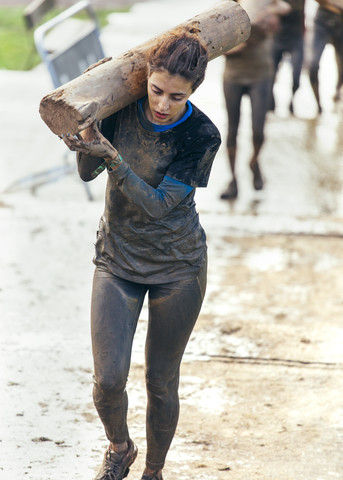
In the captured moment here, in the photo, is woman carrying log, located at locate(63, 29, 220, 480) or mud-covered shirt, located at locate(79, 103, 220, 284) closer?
woman carrying log, located at locate(63, 29, 220, 480)

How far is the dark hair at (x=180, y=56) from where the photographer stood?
3129mm

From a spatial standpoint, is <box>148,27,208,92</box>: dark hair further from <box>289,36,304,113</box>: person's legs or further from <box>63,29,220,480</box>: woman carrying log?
<box>289,36,304,113</box>: person's legs

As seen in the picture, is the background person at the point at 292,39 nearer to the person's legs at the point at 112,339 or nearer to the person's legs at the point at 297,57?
the person's legs at the point at 297,57

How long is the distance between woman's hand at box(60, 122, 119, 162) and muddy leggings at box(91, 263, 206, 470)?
2.12 feet

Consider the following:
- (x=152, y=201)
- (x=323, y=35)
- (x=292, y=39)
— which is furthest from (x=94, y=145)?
(x=323, y=35)

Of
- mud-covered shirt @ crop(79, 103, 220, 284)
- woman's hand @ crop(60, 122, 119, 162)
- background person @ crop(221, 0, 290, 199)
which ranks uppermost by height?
woman's hand @ crop(60, 122, 119, 162)

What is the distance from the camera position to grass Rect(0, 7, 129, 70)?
11898 millimetres

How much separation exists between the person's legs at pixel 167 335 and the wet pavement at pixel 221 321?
0.64 meters

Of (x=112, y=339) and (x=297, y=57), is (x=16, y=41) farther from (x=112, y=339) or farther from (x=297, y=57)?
(x=112, y=339)

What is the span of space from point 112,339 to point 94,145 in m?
0.84

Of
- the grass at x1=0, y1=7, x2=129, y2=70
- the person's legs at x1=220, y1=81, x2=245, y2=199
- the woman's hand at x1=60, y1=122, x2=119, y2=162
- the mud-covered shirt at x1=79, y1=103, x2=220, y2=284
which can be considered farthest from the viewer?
the grass at x1=0, y1=7, x2=129, y2=70

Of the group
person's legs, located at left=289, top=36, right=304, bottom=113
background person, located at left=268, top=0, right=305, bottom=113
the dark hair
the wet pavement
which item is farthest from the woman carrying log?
person's legs, located at left=289, top=36, right=304, bottom=113

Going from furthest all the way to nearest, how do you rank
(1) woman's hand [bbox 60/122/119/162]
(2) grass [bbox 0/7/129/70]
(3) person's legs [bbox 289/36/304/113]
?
(2) grass [bbox 0/7/129/70], (3) person's legs [bbox 289/36/304/113], (1) woman's hand [bbox 60/122/119/162]

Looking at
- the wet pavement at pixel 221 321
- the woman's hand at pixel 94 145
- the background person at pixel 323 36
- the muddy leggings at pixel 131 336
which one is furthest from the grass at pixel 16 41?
the woman's hand at pixel 94 145
